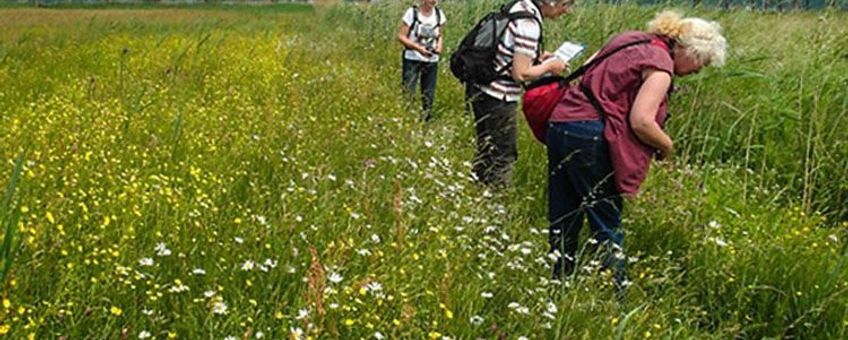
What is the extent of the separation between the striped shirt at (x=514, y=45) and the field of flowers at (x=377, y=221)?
56 centimetres

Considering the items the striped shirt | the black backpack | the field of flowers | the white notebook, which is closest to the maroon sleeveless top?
the field of flowers

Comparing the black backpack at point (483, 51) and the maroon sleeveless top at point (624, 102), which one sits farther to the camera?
the black backpack at point (483, 51)

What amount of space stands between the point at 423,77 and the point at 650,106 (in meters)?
4.68

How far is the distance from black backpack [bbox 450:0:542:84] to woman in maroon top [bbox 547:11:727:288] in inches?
41.5

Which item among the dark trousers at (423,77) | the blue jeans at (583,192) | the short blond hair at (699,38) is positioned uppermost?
the short blond hair at (699,38)

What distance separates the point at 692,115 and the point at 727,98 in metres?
0.43

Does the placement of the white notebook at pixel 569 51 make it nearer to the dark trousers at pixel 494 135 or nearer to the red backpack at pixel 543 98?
the red backpack at pixel 543 98

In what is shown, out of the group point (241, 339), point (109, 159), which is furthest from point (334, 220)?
point (109, 159)

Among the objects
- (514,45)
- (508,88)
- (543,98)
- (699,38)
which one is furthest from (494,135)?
(699,38)

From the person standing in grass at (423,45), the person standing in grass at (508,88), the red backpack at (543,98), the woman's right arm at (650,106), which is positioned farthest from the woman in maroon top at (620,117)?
the person standing in grass at (423,45)

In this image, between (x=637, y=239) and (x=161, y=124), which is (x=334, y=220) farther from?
(x=161, y=124)

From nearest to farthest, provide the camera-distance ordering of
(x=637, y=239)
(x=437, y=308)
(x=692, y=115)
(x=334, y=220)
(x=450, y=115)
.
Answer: (x=437, y=308), (x=334, y=220), (x=637, y=239), (x=692, y=115), (x=450, y=115)

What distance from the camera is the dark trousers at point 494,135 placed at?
5109 mm

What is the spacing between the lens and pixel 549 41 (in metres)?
9.47
